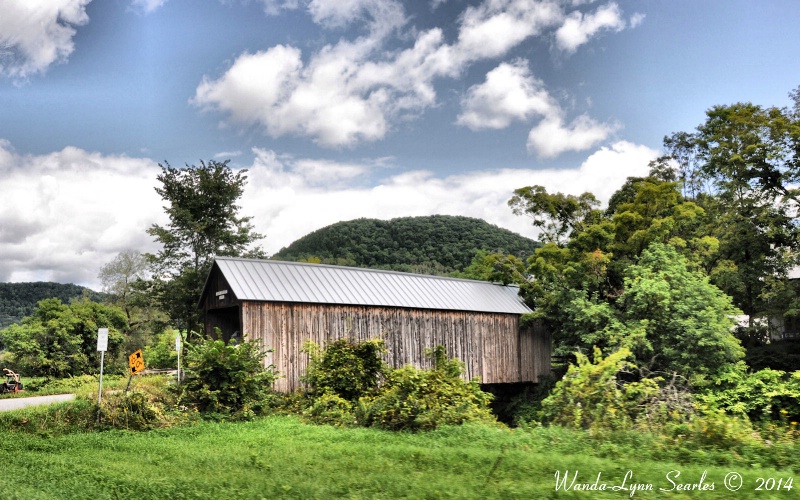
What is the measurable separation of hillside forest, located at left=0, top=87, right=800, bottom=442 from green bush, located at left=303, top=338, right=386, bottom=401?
0.92 metres

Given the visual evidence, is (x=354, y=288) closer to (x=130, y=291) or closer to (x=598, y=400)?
(x=598, y=400)

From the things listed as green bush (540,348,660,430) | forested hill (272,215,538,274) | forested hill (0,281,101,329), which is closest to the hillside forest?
green bush (540,348,660,430)

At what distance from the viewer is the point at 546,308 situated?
22.0 metres

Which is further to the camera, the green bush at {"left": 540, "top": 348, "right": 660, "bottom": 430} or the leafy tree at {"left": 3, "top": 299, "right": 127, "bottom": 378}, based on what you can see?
the leafy tree at {"left": 3, "top": 299, "right": 127, "bottom": 378}

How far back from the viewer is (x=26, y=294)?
53.5 meters

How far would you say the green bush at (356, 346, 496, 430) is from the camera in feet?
35.1

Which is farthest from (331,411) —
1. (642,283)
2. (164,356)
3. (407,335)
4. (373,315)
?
(164,356)

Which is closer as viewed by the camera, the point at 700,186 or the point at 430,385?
the point at 430,385

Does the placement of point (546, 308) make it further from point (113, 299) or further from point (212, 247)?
point (113, 299)

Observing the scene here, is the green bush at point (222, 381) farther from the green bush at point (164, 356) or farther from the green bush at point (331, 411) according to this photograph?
the green bush at point (164, 356)

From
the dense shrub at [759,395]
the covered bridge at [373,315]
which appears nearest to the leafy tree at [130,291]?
the covered bridge at [373,315]

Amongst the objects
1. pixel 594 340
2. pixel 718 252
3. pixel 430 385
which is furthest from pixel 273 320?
pixel 718 252

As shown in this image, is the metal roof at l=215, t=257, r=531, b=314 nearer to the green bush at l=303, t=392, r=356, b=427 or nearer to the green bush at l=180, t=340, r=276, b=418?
the green bush at l=180, t=340, r=276, b=418

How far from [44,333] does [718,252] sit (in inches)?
1098
